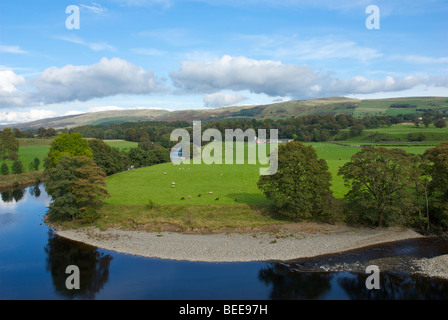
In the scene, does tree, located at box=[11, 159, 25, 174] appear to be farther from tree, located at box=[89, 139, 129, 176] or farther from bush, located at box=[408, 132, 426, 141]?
bush, located at box=[408, 132, 426, 141]

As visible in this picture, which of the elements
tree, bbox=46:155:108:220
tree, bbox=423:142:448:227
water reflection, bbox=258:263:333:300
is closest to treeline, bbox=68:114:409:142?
tree, bbox=423:142:448:227

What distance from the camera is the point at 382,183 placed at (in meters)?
36.4

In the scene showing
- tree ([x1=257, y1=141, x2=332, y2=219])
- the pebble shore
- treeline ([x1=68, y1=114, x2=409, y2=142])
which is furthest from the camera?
treeline ([x1=68, y1=114, x2=409, y2=142])

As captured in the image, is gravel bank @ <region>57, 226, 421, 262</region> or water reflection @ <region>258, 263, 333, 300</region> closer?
water reflection @ <region>258, 263, 333, 300</region>

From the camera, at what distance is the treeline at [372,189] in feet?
117

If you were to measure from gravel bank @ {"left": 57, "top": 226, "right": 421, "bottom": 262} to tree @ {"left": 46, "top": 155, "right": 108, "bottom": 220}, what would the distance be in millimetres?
3417

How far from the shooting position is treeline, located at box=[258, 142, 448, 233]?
1409 inches

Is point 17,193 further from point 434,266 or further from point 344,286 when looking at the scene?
point 434,266

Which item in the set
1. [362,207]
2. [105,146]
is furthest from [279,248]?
[105,146]

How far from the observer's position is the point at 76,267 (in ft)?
95.1

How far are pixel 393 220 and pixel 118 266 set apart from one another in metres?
32.6
